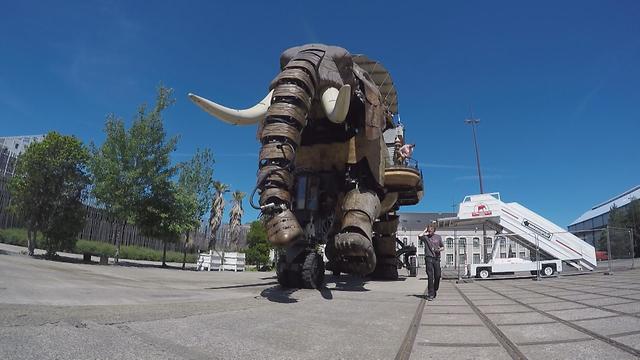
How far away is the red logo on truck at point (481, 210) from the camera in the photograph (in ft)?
69.7

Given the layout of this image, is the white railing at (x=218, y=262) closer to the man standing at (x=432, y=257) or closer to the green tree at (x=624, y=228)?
the man standing at (x=432, y=257)

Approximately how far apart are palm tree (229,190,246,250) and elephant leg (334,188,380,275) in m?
43.9

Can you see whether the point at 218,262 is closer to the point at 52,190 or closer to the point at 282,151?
the point at 52,190

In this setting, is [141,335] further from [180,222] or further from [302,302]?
[180,222]

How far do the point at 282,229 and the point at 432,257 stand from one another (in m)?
3.83

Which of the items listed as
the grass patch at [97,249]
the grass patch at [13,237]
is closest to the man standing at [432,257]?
the grass patch at [97,249]

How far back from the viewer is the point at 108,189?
1928cm

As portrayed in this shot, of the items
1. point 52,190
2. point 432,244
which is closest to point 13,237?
point 52,190

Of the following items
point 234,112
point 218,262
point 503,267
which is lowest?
point 218,262

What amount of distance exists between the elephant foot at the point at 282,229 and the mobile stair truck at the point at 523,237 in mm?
15468

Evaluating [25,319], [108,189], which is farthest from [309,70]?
[108,189]

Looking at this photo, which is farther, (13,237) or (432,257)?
(13,237)

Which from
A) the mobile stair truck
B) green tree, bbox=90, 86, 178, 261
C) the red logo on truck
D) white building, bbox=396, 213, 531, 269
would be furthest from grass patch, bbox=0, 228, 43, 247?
the red logo on truck

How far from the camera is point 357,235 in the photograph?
7512mm
